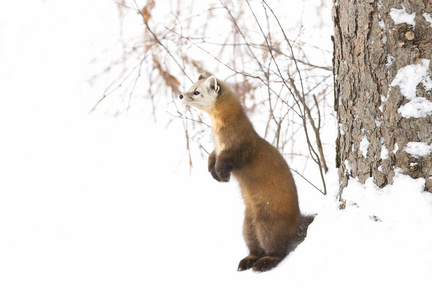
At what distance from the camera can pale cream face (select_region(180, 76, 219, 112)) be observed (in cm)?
359

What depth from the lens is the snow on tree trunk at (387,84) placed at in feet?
7.65

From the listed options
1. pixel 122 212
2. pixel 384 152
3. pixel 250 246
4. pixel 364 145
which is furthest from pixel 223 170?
pixel 122 212

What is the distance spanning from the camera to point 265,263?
119 inches

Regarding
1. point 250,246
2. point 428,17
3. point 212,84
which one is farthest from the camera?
point 212,84

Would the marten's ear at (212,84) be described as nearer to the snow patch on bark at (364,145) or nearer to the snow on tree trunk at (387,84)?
the snow on tree trunk at (387,84)

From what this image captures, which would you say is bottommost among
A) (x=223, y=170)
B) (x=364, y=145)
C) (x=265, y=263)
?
(x=265, y=263)

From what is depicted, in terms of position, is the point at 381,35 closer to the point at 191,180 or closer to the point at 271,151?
the point at 271,151

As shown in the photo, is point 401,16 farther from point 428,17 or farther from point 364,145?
point 364,145

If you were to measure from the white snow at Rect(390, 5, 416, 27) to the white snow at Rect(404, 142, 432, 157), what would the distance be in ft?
1.80

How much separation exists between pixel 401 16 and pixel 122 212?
3510 mm

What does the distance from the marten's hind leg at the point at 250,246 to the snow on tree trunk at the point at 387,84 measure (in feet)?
2.93

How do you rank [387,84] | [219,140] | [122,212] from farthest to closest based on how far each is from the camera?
1. [122,212]
2. [219,140]
3. [387,84]

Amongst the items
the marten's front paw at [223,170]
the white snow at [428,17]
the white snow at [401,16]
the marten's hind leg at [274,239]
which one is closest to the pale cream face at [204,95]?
the marten's front paw at [223,170]

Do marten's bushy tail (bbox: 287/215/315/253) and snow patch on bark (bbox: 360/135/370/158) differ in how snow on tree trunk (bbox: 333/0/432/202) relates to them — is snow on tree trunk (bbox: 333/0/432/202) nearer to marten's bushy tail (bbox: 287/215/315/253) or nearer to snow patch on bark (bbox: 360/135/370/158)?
snow patch on bark (bbox: 360/135/370/158)
